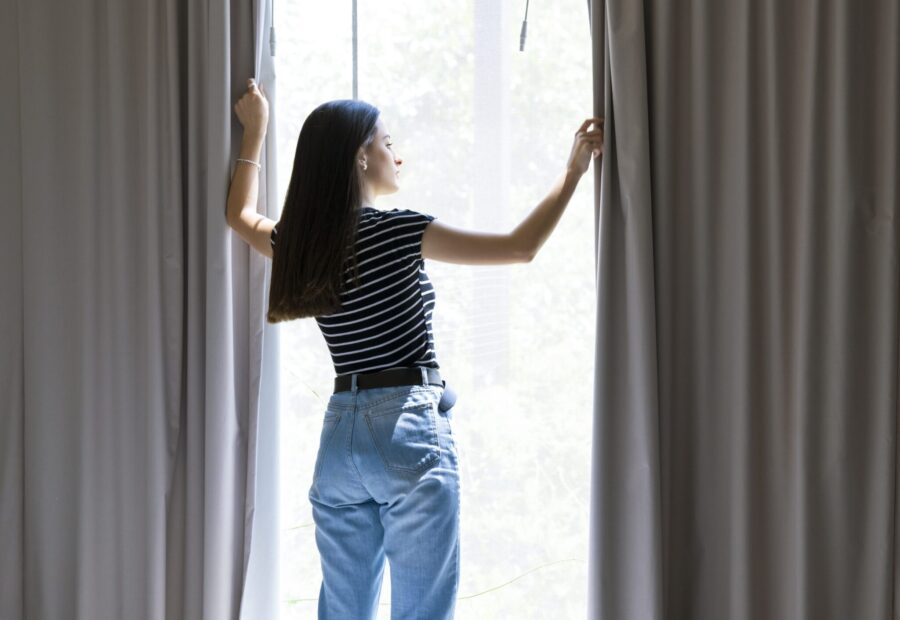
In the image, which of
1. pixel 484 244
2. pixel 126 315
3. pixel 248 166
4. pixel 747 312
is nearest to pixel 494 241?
pixel 484 244

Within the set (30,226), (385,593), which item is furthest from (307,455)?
(30,226)

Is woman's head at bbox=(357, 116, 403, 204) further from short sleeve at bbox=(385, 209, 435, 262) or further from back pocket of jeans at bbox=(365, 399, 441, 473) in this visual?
back pocket of jeans at bbox=(365, 399, 441, 473)

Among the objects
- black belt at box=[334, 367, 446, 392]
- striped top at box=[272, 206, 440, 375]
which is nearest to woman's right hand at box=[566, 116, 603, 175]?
striped top at box=[272, 206, 440, 375]

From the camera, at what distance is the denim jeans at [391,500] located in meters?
1.73

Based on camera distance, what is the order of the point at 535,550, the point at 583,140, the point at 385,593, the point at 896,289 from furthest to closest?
the point at 385,593 < the point at 535,550 < the point at 583,140 < the point at 896,289

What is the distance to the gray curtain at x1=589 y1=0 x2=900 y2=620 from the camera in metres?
1.75

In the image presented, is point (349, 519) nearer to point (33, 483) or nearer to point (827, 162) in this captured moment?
point (33, 483)

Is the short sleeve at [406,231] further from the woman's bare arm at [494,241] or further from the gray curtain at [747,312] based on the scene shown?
the gray curtain at [747,312]

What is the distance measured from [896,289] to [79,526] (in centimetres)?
195

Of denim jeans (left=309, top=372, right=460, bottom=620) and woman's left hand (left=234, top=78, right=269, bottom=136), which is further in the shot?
woman's left hand (left=234, top=78, right=269, bottom=136)

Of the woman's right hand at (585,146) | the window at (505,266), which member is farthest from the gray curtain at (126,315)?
the woman's right hand at (585,146)

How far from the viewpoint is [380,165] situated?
189cm

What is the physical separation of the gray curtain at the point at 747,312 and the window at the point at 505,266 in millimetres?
171

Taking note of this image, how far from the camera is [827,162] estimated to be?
1.77 meters
